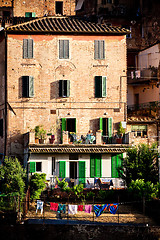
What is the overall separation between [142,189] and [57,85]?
13.0 meters

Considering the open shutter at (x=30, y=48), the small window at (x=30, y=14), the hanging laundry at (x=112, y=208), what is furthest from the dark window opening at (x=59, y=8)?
the hanging laundry at (x=112, y=208)

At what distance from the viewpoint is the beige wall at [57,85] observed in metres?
56.9

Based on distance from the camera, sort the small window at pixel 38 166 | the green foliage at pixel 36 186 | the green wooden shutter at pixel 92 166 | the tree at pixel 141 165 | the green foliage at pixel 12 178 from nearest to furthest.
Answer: the green foliage at pixel 12 178, the green foliage at pixel 36 186, the tree at pixel 141 165, the small window at pixel 38 166, the green wooden shutter at pixel 92 166

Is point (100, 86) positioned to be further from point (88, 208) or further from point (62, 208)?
point (88, 208)

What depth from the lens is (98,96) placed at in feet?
189

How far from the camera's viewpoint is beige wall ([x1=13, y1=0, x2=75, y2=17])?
232 ft

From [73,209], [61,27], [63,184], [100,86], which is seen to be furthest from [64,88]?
[73,209]

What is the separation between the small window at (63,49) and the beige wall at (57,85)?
1.05ft

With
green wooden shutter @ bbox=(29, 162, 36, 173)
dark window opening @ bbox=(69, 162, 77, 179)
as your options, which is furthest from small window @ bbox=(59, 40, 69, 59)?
green wooden shutter @ bbox=(29, 162, 36, 173)

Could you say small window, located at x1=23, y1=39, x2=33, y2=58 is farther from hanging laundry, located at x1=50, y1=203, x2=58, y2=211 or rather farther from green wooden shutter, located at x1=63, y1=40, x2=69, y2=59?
hanging laundry, located at x1=50, y1=203, x2=58, y2=211

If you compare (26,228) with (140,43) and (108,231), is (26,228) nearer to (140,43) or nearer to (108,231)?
(108,231)

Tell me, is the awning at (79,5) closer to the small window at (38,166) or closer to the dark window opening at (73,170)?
the dark window opening at (73,170)

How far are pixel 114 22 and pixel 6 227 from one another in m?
31.1

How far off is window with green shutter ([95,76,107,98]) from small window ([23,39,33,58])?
558 centimetres
